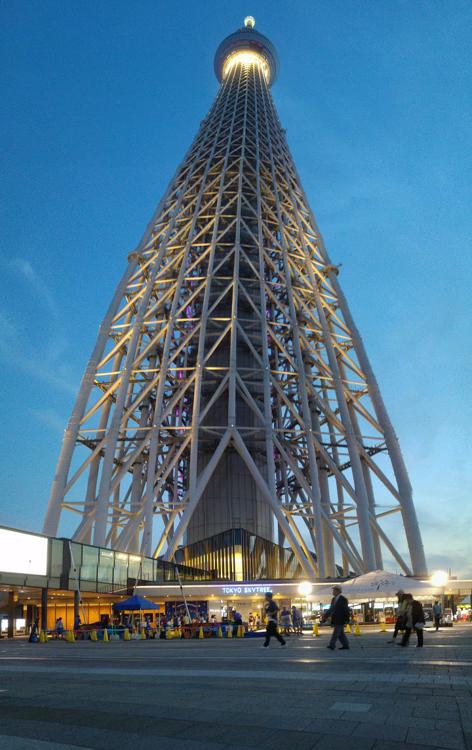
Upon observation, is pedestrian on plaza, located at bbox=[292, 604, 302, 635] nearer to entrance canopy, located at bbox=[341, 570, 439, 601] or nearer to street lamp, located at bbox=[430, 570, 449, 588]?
entrance canopy, located at bbox=[341, 570, 439, 601]

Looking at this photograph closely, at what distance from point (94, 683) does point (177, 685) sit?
4.64 ft

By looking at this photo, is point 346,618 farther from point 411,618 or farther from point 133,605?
point 133,605

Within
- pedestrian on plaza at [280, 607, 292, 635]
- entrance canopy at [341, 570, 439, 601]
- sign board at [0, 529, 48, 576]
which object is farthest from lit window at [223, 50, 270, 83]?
pedestrian on plaza at [280, 607, 292, 635]

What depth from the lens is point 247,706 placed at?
7.13m

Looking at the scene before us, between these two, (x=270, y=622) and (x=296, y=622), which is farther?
(x=296, y=622)

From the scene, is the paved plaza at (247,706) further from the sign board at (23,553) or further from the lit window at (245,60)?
the lit window at (245,60)

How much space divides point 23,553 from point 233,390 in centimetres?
1990

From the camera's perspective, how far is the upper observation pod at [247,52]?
288 ft

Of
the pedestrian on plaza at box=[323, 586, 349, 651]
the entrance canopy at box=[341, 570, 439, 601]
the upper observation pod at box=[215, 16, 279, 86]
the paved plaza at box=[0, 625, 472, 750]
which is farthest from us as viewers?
the upper observation pod at box=[215, 16, 279, 86]

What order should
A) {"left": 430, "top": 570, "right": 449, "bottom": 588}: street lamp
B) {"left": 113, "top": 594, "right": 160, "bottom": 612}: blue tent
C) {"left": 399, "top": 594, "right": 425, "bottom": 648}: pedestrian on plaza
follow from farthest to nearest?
{"left": 113, "top": 594, "right": 160, "bottom": 612}: blue tent → {"left": 430, "top": 570, "right": 449, "bottom": 588}: street lamp → {"left": 399, "top": 594, "right": 425, "bottom": 648}: pedestrian on plaza

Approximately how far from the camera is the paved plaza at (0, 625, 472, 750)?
18.2 feet

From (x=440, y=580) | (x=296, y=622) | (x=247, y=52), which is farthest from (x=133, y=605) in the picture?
(x=247, y=52)

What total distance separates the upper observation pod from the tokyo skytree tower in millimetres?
21600

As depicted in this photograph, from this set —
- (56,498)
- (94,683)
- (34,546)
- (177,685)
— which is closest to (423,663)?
(177,685)
